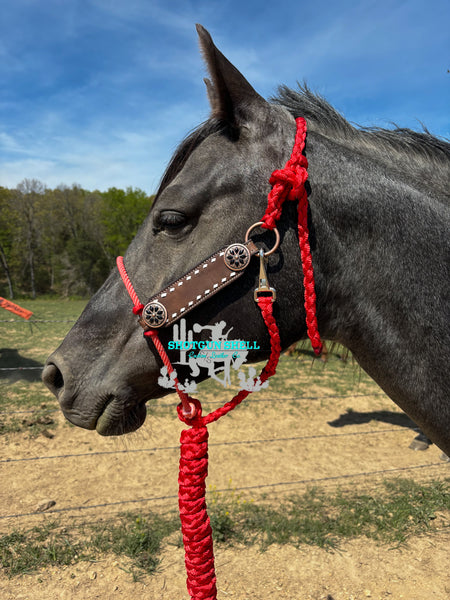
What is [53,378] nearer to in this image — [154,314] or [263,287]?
→ [154,314]

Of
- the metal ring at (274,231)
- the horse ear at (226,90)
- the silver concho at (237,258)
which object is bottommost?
the silver concho at (237,258)

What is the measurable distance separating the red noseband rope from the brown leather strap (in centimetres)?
10

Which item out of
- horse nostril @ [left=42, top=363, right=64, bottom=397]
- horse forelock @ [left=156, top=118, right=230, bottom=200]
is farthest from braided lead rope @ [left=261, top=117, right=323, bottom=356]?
horse nostril @ [left=42, top=363, right=64, bottom=397]

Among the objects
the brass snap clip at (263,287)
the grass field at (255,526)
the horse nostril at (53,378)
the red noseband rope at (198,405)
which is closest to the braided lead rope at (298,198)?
the red noseband rope at (198,405)

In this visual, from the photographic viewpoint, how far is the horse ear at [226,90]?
145cm

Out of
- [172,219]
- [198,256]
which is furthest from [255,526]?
[172,219]

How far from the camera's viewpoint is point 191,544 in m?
1.59

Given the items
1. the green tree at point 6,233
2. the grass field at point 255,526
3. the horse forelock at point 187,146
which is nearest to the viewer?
the horse forelock at point 187,146

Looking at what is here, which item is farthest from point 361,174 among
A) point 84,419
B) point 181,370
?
point 84,419

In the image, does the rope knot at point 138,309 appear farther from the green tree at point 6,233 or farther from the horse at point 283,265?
the green tree at point 6,233

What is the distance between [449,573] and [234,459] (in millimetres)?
2782

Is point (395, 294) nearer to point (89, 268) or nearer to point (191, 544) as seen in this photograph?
point (191, 544)

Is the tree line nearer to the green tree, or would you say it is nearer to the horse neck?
the green tree

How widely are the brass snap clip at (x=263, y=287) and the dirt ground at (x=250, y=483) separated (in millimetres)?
1322
